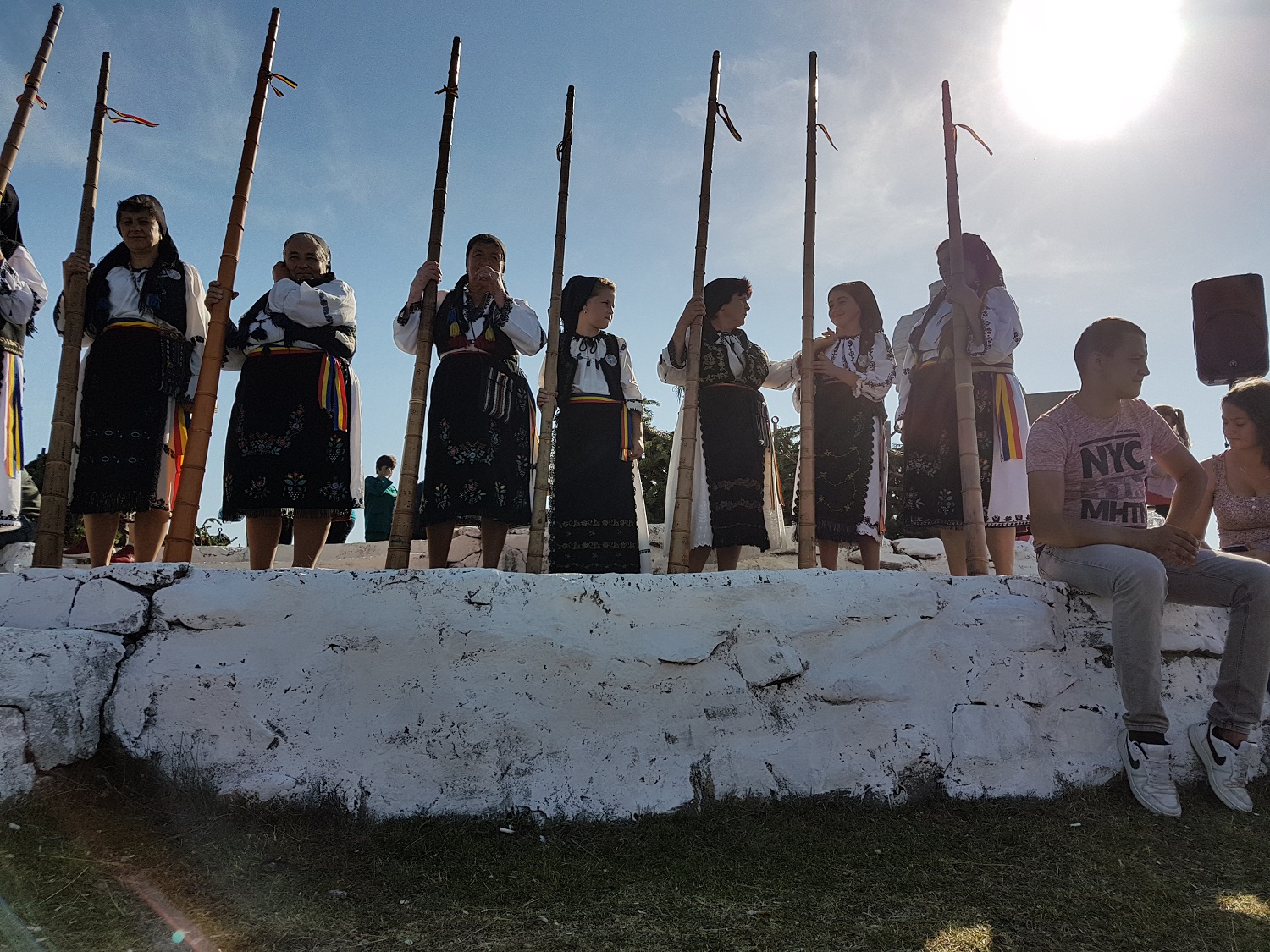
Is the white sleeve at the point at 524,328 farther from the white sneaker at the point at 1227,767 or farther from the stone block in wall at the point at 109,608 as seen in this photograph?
the white sneaker at the point at 1227,767

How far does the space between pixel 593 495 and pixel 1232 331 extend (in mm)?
3528

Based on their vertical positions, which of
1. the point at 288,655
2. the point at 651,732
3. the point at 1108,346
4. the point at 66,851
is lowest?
the point at 66,851

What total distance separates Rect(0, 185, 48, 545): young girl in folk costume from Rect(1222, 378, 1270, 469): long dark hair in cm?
489

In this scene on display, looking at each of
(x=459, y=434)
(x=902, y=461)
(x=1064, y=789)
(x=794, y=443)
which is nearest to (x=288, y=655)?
(x=459, y=434)

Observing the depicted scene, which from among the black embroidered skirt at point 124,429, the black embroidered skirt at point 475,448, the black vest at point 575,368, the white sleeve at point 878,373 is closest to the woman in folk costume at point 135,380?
the black embroidered skirt at point 124,429

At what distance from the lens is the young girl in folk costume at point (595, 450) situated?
167 inches

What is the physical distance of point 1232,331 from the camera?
4.79 m

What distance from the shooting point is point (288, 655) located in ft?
8.73

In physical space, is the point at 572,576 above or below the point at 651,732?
above

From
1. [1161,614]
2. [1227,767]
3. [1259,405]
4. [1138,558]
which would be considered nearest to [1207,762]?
[1227,767]

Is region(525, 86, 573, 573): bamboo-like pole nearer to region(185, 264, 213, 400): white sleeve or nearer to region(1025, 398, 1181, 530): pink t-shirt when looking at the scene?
region(185, 264, 213, 400): white sleeve

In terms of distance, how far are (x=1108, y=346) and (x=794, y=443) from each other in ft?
16.3

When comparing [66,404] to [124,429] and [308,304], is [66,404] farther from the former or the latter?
[308,304]

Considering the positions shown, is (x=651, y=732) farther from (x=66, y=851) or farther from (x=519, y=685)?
(x=66, y=851)
